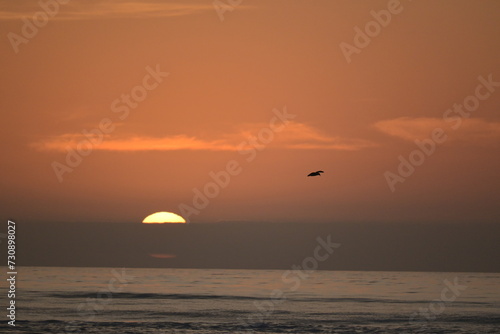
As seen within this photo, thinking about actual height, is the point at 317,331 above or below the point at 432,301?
below

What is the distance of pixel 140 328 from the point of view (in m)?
63.3

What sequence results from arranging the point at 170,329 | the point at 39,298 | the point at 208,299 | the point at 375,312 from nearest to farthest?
1. the point at 170,329
2. the point at 375,312
3. the point at 39,298
4. the point at 208,299

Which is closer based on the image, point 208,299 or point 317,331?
point 317,331

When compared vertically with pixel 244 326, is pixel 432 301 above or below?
above

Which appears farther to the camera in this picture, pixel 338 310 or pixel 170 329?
pixel 338 310

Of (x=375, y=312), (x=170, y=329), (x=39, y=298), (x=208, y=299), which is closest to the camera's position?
(x=170, y=329)

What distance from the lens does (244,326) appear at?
6612 cm

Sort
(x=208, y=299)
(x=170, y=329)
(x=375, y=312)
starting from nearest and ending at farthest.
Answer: (x=170, y=329) < (x=375, y=312) < (x=208, y=299)

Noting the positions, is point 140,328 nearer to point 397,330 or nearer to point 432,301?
point 397,330

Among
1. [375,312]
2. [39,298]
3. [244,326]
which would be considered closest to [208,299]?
[39,298]

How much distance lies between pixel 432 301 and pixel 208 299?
3106cm

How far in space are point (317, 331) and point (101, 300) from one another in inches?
1655

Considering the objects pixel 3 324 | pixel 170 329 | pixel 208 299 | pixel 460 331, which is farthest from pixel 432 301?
pixel 3 324

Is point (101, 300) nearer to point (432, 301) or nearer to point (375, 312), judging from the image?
point (375, 312)
